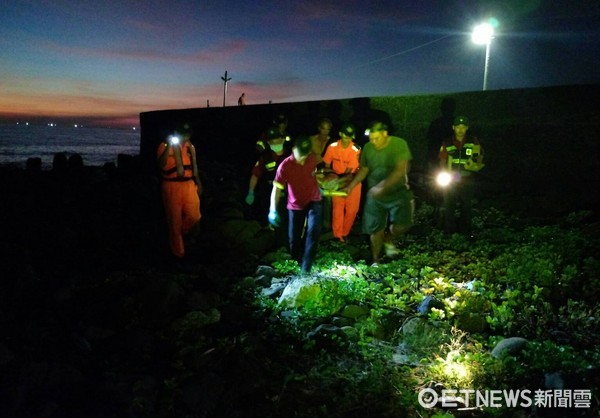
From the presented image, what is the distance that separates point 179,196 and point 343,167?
257cm

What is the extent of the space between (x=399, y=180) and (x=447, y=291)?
1.50 meters

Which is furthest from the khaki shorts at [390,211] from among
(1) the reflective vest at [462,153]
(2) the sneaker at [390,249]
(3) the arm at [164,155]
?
(3) the arm at [164,155]

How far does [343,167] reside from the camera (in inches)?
274

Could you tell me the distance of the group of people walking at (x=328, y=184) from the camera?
5.55 meters

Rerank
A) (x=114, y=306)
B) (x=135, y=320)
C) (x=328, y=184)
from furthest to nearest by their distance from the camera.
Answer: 1. (x=328, y=184)
2. (x=114, y=306)
3. (x=135, y=320)

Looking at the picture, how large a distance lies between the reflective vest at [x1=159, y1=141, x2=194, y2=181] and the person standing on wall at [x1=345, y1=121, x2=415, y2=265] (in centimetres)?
223

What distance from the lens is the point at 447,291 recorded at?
512 centimetres

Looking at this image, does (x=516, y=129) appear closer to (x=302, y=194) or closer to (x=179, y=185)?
(x=302, y=194)

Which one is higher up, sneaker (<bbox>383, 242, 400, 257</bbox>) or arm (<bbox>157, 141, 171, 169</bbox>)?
arm (<bbox>157, 141, 171, 169</bbox>)

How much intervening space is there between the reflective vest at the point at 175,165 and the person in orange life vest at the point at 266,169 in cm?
93

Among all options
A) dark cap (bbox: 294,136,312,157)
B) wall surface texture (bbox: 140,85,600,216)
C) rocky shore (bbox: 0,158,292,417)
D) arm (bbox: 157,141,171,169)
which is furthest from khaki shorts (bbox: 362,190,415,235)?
wall surface texture (bbox: 140,85,600,216)

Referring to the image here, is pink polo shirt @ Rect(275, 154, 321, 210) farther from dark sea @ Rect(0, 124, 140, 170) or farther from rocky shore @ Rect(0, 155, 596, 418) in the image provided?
dark sea @ Rect(0, 124, 140, 170)

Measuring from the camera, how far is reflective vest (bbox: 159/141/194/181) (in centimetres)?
579

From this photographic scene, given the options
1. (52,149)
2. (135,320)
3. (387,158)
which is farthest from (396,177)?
(52,149)
